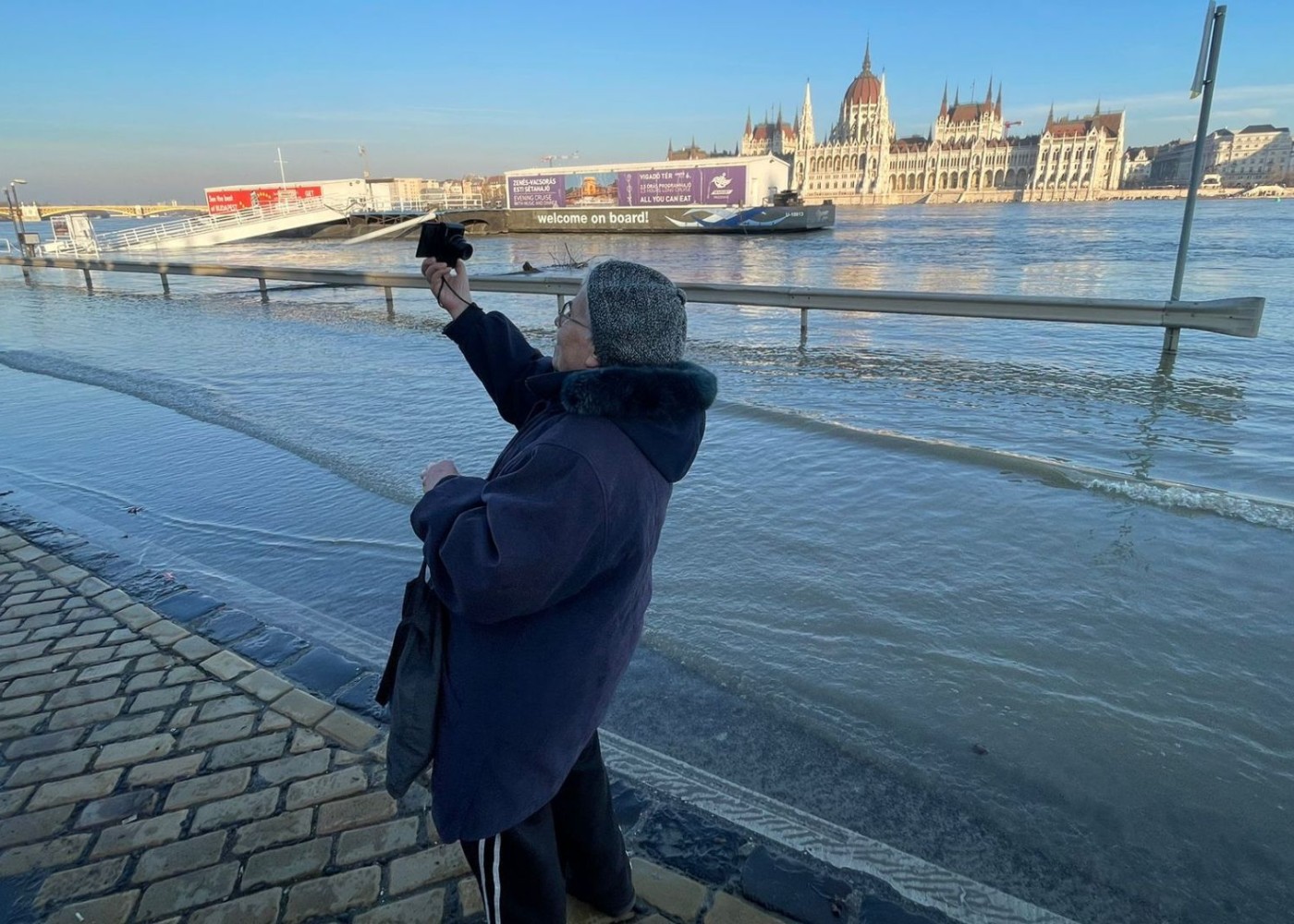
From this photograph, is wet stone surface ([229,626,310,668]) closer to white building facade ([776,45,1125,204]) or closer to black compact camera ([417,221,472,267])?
black compact camera ([417,221,472,267])

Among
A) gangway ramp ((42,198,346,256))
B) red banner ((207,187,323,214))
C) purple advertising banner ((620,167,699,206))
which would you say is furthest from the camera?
red banner ((207,187,323,214))

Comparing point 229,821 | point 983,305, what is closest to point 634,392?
point 229,821

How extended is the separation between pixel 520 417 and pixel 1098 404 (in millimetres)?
8634

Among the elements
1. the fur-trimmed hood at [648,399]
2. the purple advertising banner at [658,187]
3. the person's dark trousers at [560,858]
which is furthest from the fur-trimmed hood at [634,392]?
the purple advertising banner at [658,187]

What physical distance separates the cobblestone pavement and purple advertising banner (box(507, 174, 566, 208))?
238 feet

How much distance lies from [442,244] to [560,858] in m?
1.74

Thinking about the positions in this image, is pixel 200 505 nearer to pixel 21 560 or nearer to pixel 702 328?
pixel 21 560

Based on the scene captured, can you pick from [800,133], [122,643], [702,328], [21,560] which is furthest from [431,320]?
[800,133]

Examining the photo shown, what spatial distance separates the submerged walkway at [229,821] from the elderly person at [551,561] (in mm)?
655

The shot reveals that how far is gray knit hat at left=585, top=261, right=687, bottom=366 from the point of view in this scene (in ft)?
4.98

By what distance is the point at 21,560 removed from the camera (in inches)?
181

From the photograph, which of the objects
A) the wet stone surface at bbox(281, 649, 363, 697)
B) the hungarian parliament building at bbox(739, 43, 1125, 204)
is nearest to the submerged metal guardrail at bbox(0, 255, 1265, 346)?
the wet stone surface at bbox(281, 649, 363, 697)

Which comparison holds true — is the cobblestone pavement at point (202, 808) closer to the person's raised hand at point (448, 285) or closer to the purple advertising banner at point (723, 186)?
the person's raised hand at point (448, 285)

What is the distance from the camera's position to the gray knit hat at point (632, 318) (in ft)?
4.98
